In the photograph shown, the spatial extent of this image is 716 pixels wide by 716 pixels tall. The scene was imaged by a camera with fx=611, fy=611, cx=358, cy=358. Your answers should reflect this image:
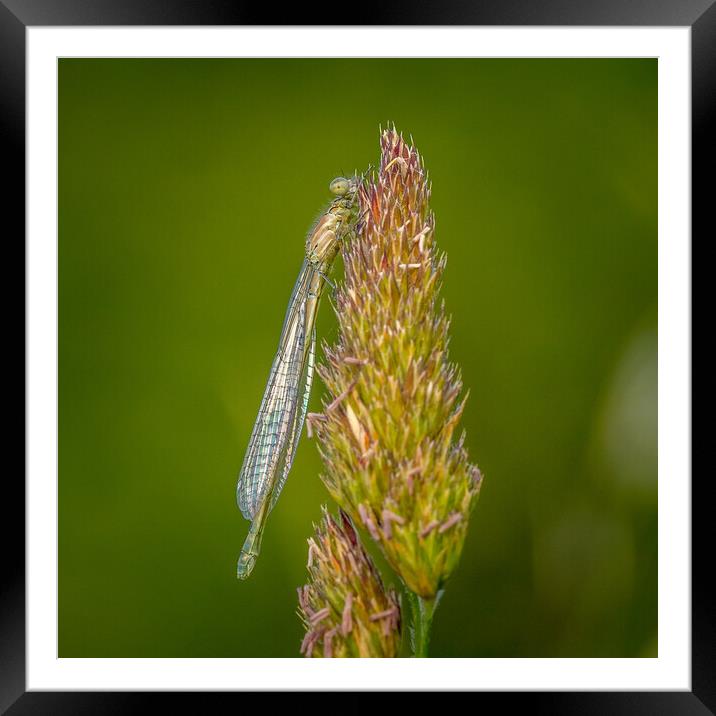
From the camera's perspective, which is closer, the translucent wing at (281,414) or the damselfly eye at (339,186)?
the damselfly eye at (339,186)

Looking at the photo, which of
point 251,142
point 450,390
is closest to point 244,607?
point 450,390

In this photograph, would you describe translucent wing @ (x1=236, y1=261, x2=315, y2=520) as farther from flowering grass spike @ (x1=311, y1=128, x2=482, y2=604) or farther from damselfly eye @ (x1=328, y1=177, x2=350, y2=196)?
flowering grass spike @ (x1=311, y1=128, x2=482, y2=604)

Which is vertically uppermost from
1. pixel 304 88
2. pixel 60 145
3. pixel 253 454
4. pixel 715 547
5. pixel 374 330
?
pixel 304 88

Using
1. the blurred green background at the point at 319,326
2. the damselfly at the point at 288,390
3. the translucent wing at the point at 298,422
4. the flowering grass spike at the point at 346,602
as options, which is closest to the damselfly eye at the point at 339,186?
the damselfly at the point at 288,390

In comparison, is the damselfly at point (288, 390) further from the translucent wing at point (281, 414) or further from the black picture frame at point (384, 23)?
the black picture frame at point (384, 23)

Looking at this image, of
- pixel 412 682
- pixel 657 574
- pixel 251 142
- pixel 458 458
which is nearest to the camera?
pixel 458 458

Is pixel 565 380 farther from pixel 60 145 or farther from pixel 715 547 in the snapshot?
pixel 60 145
